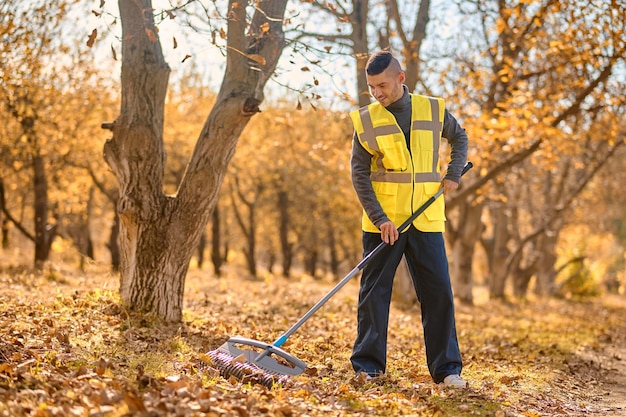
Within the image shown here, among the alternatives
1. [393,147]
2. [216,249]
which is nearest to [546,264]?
[216,249]

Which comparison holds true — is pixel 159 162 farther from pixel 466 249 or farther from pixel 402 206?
pixel 466 249

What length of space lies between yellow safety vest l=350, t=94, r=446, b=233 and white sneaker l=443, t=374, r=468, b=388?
0.99 meters

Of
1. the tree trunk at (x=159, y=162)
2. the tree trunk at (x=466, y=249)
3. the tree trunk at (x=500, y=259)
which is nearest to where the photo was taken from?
the tree trunk at (x=159, y=162)

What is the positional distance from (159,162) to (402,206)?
9.25 ft

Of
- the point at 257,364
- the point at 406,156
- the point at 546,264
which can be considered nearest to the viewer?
the point at 257,364

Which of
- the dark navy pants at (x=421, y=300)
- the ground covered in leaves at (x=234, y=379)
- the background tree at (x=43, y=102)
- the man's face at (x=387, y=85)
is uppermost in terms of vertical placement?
the background tree at (x=43, y=102)

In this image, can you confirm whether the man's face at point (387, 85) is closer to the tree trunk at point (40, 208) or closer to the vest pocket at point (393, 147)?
the vest pocket at point (393, 147)

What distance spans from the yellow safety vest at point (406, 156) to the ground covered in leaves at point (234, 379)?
1168 mm

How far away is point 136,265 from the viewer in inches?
265

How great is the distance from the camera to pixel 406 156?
5.01m

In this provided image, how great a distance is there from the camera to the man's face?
192 inches

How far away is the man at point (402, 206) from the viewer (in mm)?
4984

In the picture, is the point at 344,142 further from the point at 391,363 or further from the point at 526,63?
the point at 391,363

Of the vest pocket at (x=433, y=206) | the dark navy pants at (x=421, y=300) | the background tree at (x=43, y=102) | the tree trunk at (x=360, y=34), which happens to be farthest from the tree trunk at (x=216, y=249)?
the vest pocket at (x=433, y=206)
